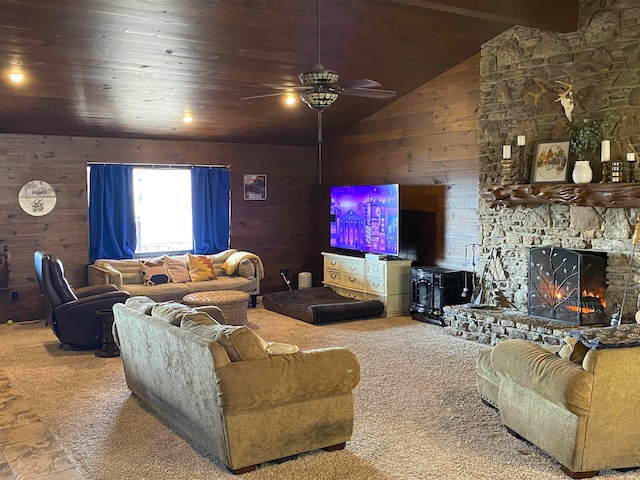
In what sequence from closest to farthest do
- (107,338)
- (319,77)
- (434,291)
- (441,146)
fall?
1. (319,77)
2. (107,338)
3. (434,291)
4. (441,146)

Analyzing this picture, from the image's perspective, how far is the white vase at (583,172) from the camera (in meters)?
6.03

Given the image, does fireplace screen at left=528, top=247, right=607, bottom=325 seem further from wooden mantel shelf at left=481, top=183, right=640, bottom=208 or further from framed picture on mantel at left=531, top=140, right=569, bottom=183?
framed picture on mantel at left=531, top=140, right=569, bottom=183

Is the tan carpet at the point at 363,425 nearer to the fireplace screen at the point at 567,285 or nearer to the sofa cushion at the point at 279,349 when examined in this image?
the sofa cushion at the point at 279,349

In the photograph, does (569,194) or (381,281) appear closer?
(569,194)

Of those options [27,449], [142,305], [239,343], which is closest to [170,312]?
[142,305]

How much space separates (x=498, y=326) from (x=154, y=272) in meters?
4.26

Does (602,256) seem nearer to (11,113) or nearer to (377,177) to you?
(377,177)

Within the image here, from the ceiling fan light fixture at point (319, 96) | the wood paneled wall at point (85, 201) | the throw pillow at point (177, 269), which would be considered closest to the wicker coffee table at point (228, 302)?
the throw pillow at point (177, 269)

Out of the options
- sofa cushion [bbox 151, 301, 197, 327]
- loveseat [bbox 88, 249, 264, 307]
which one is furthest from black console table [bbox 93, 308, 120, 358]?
sofa cushion [bbox 151, 301, 197, 327]

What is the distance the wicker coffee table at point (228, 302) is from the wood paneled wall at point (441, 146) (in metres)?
2.49

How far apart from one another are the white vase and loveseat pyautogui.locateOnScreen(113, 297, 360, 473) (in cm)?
342

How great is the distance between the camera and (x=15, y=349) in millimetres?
6453

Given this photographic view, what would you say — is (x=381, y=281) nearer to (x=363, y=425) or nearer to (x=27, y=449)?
(x=363, y=425)

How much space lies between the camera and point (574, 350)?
3.59 meters
